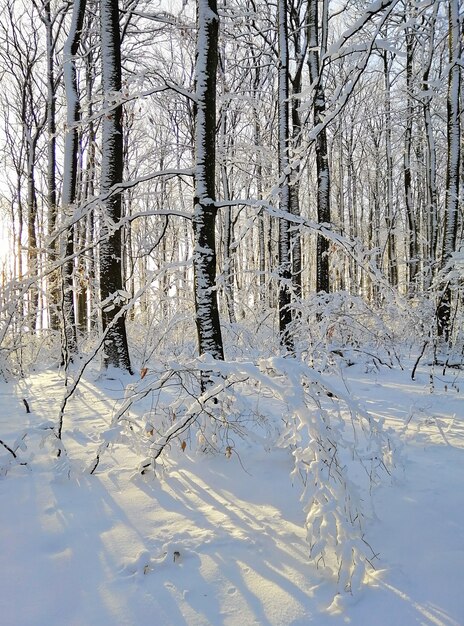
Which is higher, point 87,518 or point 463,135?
point 463,135

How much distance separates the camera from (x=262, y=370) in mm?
2598

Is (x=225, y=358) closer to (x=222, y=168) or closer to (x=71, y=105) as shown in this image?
(x=71, y=105)

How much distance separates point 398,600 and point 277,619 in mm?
534

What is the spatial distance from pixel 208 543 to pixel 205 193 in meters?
2.99

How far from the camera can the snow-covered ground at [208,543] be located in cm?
184

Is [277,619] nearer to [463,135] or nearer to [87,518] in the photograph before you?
[87,518]

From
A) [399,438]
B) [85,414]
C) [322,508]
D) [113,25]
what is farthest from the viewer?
[113,25]

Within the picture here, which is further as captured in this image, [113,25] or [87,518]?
[113,25]

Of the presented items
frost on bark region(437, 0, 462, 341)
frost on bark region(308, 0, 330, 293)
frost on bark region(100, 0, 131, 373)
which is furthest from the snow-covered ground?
frost on bark region(437, 0, 462, 341)

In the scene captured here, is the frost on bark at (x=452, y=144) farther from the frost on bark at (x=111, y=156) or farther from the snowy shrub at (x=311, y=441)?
the snowy shrub at (x=311, y=441)

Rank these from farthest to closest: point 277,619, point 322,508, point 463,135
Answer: point 463,135 → point 322,508 → point 277,619

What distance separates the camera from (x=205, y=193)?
13.6ft

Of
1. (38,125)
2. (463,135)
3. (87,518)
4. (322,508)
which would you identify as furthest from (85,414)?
(463,135)

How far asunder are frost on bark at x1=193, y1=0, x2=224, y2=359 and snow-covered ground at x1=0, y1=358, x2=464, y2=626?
109 centimetres
